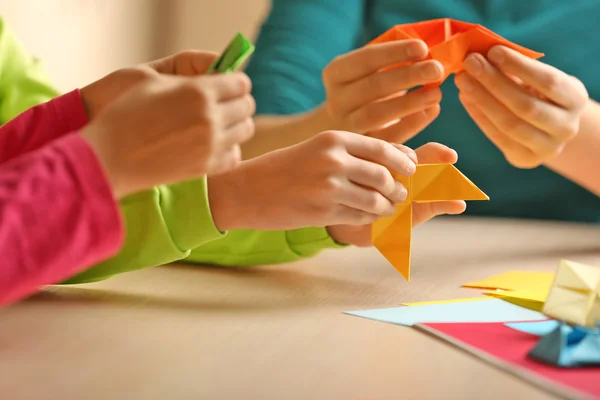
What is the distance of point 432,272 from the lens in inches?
28.6

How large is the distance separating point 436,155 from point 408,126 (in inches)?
5.5

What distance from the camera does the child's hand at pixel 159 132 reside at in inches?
15.0

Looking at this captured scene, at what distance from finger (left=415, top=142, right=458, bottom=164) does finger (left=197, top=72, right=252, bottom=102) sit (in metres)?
0.28

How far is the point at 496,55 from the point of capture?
0.71m

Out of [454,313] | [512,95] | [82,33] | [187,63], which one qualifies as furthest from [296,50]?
[454,313]

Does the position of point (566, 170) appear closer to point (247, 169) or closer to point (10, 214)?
point (247, 169)

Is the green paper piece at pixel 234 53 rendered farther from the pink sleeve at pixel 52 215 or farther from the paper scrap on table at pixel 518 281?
the paper scrap on table at pixel 518 281

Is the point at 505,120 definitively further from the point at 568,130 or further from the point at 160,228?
the point at 160,228

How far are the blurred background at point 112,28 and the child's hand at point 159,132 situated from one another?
860mm

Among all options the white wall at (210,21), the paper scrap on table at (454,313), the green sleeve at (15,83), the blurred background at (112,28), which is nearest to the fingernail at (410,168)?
the paper scrap on table at (454,313)

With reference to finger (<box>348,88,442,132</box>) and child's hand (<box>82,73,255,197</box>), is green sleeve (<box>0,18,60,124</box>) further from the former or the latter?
child's hand (<box>82,73,255,197</box>)

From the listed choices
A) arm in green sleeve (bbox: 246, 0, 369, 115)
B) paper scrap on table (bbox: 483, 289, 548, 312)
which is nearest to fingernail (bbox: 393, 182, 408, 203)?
paper scrap on table (bbox: 483, 289, 548, 312)

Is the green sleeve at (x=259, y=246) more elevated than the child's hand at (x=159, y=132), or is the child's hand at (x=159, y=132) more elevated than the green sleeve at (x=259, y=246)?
the child's hand at (x=159, y=132)

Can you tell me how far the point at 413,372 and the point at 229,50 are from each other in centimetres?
24
